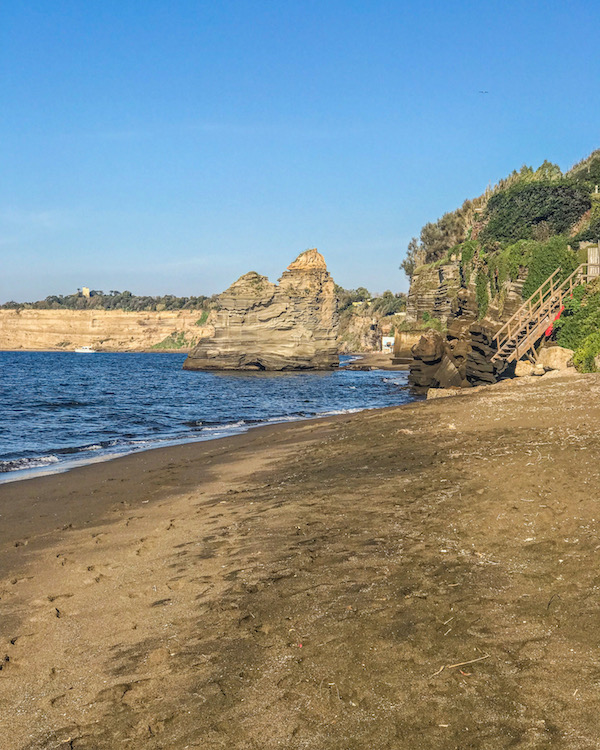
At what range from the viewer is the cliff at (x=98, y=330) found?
194000mm

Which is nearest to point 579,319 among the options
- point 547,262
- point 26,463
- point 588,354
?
point 588,354

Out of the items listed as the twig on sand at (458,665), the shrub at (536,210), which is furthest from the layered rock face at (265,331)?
the twig on sand at (458,665)

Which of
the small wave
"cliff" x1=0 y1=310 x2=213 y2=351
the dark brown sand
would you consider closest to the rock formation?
the dark brown sand

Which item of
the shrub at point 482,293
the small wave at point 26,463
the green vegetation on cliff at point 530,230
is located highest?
the green vegetation on cliff at point 530,230

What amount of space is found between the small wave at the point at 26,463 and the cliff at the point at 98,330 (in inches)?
6918

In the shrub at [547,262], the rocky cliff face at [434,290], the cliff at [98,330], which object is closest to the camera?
the shrub at [547,262]

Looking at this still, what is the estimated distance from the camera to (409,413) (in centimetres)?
1864

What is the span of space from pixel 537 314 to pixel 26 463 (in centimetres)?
2370

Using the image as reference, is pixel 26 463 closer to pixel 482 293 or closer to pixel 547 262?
pixel 547 262

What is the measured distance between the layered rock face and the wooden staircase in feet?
161

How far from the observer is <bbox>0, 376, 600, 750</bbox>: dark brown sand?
397 centimetres

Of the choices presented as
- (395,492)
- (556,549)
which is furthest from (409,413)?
(556,549)

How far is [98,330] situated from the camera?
195500mm

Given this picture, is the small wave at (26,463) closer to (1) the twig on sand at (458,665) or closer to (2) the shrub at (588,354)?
(1) the twig on sand at (458,665)
